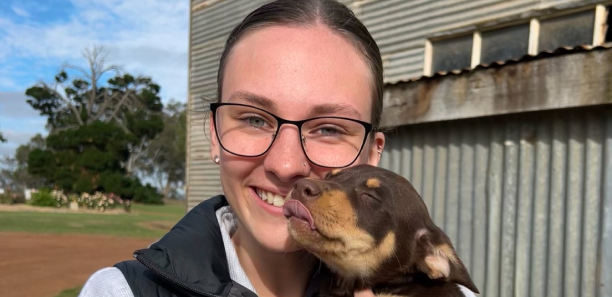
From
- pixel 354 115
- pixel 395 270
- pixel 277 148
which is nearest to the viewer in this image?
pixel 277 148

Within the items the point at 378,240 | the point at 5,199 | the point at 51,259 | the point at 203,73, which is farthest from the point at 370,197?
the point at 5,199

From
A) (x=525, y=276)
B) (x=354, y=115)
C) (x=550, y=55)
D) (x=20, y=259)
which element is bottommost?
(x=20, y=259)

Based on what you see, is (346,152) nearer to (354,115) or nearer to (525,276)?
(354,115)

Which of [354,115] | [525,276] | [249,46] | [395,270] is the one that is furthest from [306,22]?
[525,276]

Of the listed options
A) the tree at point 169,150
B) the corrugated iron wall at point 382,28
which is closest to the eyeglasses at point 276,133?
the corrugated iron wall at point 382,28

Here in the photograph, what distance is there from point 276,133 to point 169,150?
240 ft

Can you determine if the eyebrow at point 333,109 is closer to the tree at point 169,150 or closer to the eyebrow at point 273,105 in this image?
the eyebrow at point 273,105

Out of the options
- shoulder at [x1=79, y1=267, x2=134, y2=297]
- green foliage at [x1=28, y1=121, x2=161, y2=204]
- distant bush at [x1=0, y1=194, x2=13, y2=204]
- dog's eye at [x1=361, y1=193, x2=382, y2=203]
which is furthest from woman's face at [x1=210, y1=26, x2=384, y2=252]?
green foliage at [x1=28, y1=121, x2=161, y2=204]

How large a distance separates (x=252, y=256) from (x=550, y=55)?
389cm

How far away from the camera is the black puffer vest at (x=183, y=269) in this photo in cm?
222

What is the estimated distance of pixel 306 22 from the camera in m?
2.50

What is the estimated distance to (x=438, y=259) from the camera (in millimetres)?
2564

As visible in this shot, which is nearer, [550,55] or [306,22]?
[306,22]

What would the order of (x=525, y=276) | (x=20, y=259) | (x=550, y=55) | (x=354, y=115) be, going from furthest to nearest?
(x=20, y=259), (x=525, y=276), (x=550, y=55), (x=354, y=115)
